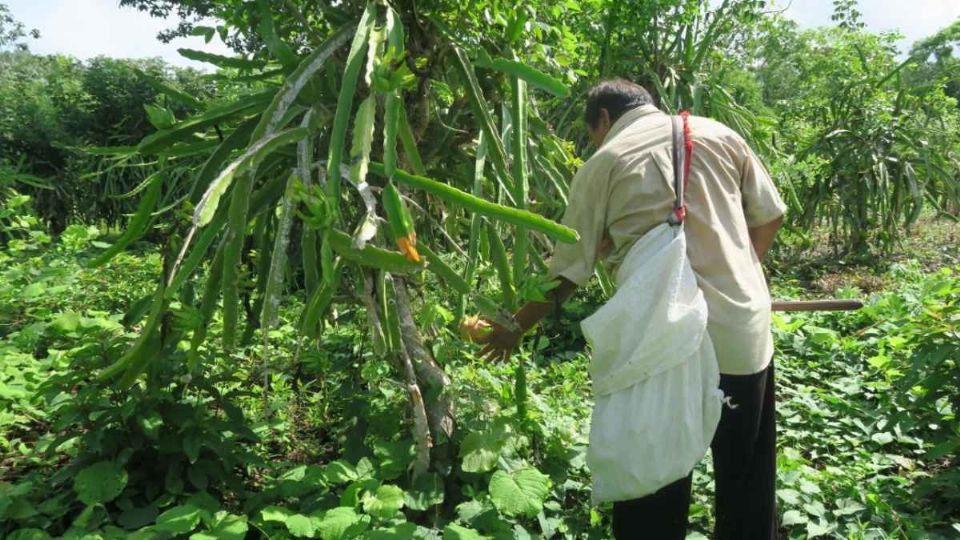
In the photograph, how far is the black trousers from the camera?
79.4 inches

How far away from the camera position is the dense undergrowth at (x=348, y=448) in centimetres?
209


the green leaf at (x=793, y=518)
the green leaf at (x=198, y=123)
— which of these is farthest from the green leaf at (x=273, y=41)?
the green leaf at (x=793, y=518)

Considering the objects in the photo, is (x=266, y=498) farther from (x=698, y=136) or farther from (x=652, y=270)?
(x=698, y=136)

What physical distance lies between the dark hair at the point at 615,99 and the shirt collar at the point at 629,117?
0.11 feet

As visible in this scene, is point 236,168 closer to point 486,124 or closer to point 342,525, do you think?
point 486,124

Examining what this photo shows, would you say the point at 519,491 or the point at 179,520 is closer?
the point at 179,520

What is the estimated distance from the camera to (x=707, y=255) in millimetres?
2041

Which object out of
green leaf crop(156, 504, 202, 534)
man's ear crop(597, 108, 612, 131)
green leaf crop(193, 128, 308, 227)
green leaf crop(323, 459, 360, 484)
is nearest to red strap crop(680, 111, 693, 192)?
man's ear crop(597, 108, 612, 131)

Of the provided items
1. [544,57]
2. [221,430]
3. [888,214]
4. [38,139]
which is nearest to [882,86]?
[888,214]

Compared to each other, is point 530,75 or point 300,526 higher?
point 530,75

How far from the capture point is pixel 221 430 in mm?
2348

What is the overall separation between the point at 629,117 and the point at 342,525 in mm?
1452

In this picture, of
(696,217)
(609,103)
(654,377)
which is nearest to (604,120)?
(609,103)

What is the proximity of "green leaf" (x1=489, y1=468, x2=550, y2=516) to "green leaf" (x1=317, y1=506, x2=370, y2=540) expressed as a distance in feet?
1.26
